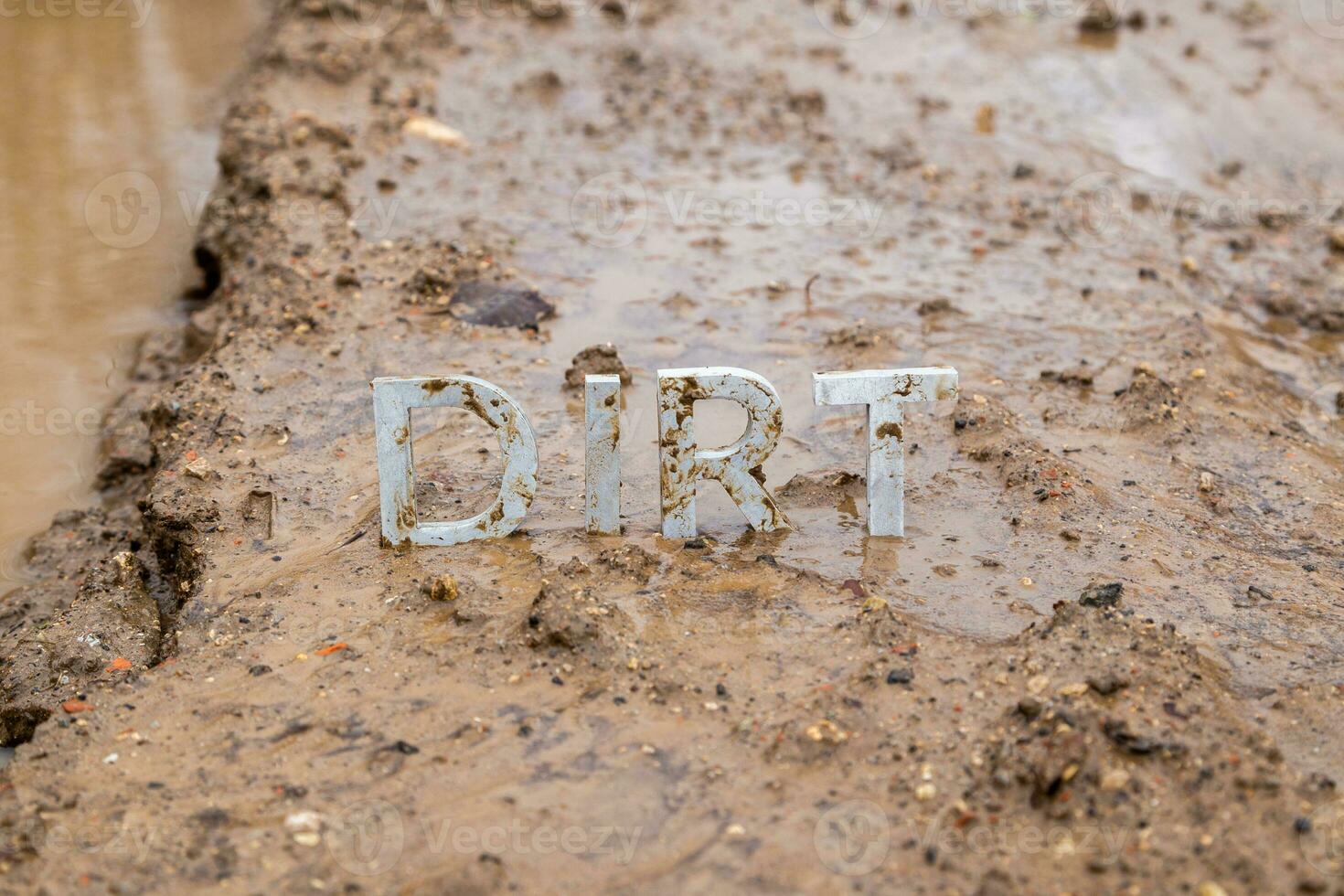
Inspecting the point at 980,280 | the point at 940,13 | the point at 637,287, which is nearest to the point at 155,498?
the point at 637,287

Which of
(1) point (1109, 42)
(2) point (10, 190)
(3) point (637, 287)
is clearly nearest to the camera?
(3) point (637, 287)

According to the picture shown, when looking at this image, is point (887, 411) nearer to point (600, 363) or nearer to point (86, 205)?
point (600, 363)

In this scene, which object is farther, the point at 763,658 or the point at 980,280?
the point at 980,280

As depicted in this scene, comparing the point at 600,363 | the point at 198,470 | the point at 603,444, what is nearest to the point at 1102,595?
the point at 603,444

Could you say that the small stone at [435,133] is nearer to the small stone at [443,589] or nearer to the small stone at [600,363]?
the small stone at [600,363]

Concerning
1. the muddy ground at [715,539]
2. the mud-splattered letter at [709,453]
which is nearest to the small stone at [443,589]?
the muddy ground at [715,539]

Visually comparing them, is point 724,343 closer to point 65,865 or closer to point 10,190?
point 65,865
